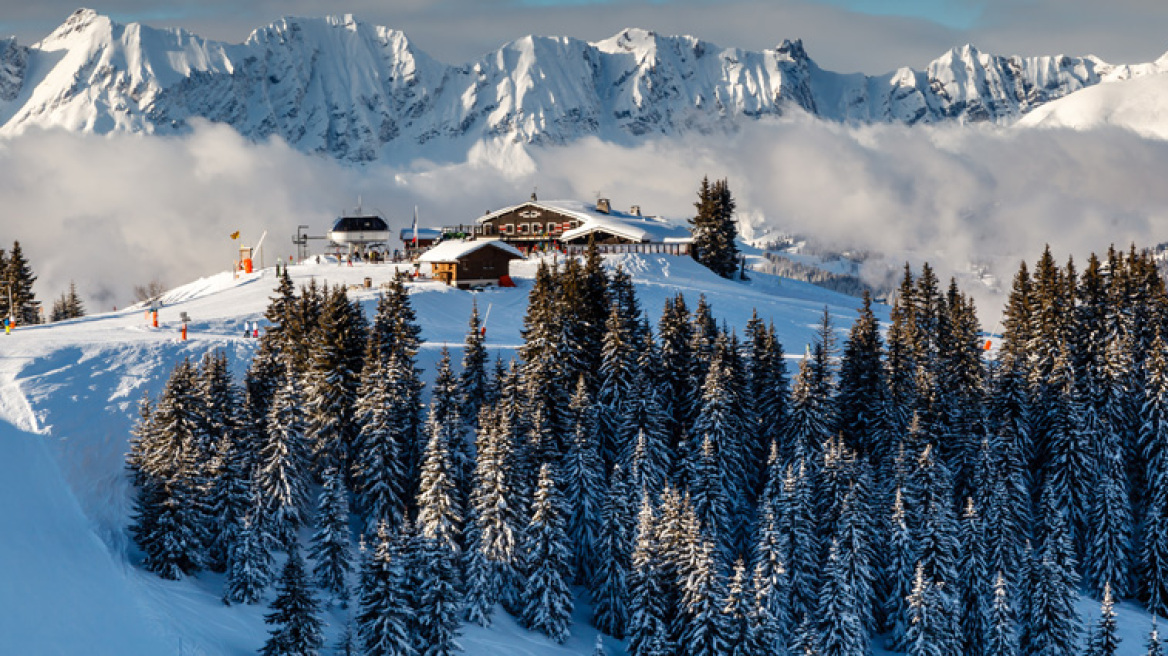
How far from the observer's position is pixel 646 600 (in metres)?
58.4

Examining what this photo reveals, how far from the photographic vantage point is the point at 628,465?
6781 centimetres

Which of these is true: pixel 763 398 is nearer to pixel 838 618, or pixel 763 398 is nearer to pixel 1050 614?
pixel 838 618

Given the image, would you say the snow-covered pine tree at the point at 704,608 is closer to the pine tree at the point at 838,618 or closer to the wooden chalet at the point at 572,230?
the pine tree at the point at 838,618

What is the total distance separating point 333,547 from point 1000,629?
34.6 metres

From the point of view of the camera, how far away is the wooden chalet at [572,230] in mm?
124938

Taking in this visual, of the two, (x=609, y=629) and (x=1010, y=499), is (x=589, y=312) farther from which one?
(x=1010, y=499)

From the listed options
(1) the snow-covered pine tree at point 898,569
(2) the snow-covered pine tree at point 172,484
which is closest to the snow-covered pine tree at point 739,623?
(1) the snow-covered pine tree at point 898,569

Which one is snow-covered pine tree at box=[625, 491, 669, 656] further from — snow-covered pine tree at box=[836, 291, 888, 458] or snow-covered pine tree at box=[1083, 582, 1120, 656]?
snow-covered pine tree at box=[1083, 582, 1120, 656]

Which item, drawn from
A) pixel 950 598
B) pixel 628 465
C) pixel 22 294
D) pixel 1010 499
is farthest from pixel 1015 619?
pixel 22 294

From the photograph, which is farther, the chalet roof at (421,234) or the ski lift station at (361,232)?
the chalet roof at (421,234)

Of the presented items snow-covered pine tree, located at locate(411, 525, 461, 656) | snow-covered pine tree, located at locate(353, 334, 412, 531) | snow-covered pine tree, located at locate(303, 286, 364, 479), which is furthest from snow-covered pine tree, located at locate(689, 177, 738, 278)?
snow-covered pine tree, located at locate(411, 525, 461, 656)

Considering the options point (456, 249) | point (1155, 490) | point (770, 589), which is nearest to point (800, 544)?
point (770, 589)

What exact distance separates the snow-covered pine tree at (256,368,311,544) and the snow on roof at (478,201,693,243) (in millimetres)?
68387

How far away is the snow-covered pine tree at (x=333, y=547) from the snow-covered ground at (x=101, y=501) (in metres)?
1.78
